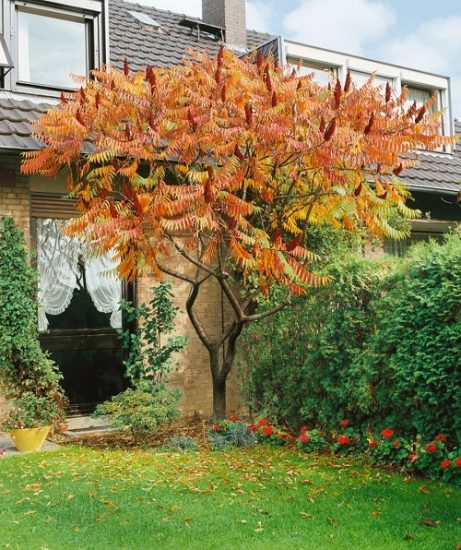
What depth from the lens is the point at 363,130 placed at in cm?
856

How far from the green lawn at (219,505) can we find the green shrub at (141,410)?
118 centimetres

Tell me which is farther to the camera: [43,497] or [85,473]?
[85,473]

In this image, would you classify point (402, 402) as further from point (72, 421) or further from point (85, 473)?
point (72, 421)

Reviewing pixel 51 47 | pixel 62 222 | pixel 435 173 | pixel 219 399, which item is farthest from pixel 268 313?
pixel 435 173

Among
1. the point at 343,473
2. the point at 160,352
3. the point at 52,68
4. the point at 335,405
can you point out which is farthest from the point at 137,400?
the point at 52,68

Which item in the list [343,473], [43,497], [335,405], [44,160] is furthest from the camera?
[44,160]

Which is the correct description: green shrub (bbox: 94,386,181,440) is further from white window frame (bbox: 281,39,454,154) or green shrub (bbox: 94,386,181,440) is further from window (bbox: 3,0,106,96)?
white window frame (bbox: 281,39,454,154)

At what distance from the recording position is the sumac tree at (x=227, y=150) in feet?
26.5

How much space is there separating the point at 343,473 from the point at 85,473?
257 centimetres

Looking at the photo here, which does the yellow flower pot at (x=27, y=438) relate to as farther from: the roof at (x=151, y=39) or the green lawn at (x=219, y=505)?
the roof at (x=151, y=39)

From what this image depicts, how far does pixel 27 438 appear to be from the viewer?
881 cm

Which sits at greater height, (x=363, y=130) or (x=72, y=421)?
(x=363, y=130)

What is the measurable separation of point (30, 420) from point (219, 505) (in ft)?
12.3

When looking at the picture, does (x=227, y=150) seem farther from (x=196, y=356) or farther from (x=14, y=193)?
(x=196, y=356)
